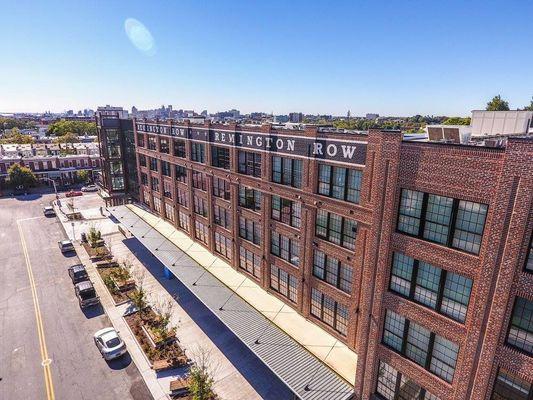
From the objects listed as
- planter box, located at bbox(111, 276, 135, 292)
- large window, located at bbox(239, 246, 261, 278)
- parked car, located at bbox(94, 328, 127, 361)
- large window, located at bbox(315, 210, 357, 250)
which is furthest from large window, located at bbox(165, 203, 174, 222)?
large window, located at bbox(315, 210, 357, 250)

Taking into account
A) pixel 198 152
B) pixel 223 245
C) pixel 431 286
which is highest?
pixel 198 152

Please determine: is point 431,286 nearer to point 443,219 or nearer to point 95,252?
point 443,219

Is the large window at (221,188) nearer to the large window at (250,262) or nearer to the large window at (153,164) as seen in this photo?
the large window at (250,262)

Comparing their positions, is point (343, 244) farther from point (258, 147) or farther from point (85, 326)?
point (85, 326)

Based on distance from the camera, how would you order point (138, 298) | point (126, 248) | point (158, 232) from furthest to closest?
1. point (126, 248)
2. point (158, 232)
3. point (138, 298)

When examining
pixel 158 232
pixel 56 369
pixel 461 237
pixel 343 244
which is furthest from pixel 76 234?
pixel 461 237

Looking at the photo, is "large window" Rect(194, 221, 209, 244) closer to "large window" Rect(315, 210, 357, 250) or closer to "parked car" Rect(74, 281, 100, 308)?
"parked car" Rect(74, 281, 100, 308)

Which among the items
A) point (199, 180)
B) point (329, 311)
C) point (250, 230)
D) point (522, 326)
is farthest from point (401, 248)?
point (199, 180)
